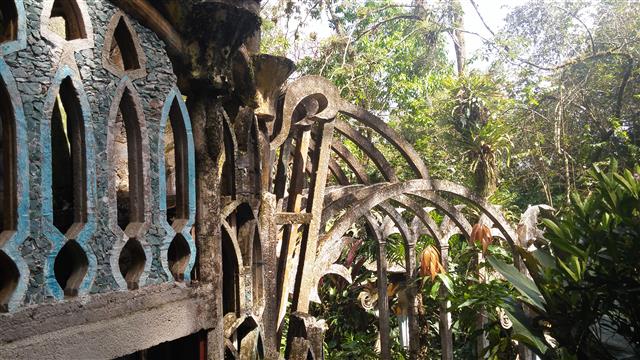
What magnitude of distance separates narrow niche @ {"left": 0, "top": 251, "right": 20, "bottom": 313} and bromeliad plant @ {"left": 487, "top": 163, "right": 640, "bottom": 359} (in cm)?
326

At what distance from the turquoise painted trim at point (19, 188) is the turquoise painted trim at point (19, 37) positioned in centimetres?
5

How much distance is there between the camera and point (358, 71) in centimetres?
1116

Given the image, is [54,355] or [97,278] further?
[97,278]

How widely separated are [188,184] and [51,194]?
2.31 ft

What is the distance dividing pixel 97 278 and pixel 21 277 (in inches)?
12.8

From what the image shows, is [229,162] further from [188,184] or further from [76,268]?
[76,268]

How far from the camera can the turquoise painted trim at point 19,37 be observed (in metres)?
1.63

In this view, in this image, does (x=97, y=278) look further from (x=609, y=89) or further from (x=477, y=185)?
(x=609, y=89)

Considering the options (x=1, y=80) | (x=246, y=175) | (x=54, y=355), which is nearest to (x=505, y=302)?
(x=246, y=175)

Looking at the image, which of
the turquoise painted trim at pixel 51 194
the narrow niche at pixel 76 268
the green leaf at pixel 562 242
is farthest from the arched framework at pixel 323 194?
the green leaf at pixel 562 242

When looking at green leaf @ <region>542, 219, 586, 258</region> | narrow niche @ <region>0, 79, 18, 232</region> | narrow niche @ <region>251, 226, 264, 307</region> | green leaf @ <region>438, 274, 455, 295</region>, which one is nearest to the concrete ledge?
narrow niche @ <region>0, 79, 18, 232</region>

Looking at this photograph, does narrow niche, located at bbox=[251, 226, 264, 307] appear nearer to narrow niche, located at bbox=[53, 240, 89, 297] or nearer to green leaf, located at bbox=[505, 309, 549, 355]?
narrow niche, located at bbox=[53, 240, 89, 297]

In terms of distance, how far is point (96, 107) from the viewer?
197cm

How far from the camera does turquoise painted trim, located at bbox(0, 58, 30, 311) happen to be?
5.25 feet
